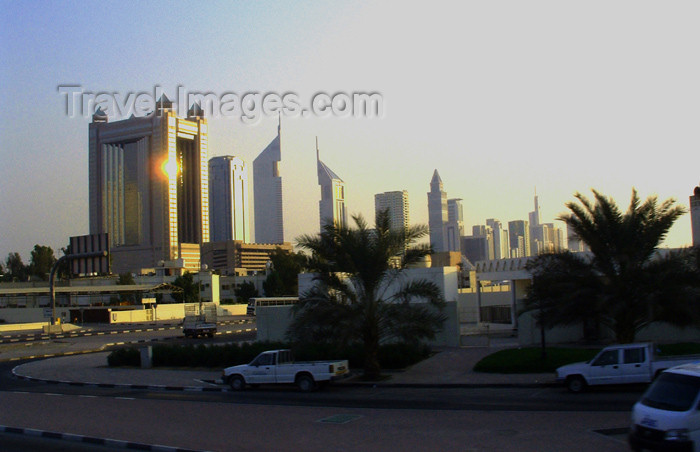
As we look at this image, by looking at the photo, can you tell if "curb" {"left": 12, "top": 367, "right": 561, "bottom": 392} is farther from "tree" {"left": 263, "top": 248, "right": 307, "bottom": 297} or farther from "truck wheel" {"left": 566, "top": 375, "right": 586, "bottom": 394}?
"tree" {"left": 263, "top": 248, "right": 307, "bottom": 297}

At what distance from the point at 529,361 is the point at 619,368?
6.19 m

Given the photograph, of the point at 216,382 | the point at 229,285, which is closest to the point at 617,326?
the point at 216,382

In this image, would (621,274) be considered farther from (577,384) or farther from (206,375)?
(206,375)

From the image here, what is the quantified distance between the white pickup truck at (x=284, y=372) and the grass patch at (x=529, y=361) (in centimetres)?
547

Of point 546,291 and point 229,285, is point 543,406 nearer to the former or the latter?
point 546,291

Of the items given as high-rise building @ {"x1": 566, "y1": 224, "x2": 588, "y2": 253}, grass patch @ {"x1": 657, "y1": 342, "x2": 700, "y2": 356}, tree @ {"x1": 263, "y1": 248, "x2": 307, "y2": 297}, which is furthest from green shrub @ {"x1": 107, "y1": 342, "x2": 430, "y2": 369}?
tree @ {"x1": 263, "y1": 248, "x2": 307, "y2": 297}

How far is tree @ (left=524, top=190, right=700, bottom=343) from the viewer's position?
2241cm

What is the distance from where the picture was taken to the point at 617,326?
2369cm

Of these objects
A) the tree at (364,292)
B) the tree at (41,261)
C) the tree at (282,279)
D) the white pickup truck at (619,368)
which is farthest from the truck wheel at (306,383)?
the tree at (41,261)

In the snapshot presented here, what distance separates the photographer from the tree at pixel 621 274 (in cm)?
2241

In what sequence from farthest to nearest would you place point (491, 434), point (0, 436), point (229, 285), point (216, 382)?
point (229, 285) → point (216, 382) → point (0, 436) → point (491, 434)

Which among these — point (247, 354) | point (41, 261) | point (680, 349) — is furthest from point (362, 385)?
point (41, 261)

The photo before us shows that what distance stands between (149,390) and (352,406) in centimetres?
920

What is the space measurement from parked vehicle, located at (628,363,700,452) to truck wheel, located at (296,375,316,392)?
40.8ft
